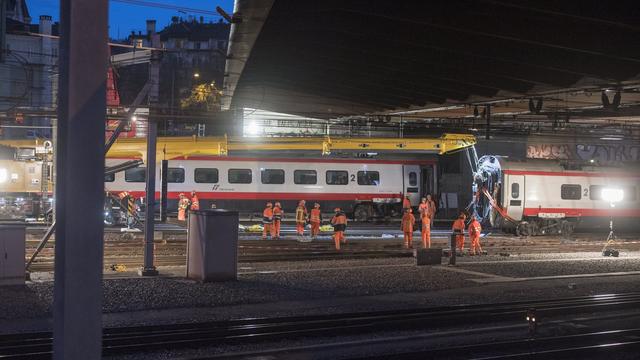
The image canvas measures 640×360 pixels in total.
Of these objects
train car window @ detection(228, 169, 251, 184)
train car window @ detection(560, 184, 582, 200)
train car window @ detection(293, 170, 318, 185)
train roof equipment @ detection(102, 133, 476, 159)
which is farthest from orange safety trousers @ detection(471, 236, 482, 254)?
train car window @ detection(228, 169, 251, 184)

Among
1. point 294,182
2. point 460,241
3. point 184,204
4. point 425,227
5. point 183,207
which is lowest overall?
point 460,241

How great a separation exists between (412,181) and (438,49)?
19926 millimetres

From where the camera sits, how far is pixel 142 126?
2847 cm

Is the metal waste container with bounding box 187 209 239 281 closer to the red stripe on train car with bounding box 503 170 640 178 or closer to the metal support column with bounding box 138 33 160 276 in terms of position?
the metal support column with bounding box 138 33 160 276

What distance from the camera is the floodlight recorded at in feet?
104

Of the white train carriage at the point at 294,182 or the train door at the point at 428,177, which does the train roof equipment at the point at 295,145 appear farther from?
the train door at the point at 428,177

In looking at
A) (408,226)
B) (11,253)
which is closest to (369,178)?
(408,226)

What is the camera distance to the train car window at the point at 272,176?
33963 mm

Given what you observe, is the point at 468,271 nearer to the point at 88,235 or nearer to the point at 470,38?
the point at 470,38

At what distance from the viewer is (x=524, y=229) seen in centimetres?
3095

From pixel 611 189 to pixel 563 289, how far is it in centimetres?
1641

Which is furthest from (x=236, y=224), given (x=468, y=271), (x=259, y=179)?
(x=259, y=179)

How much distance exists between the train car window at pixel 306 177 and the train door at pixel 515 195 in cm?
930

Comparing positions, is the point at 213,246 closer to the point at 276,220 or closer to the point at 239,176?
the point at 276,220
